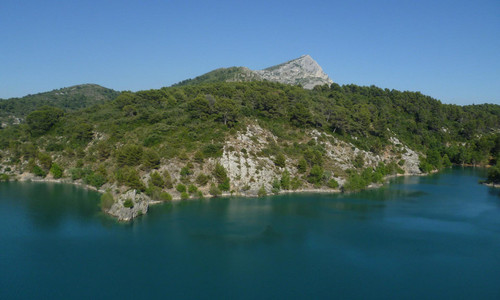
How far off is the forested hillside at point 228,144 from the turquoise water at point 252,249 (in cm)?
679

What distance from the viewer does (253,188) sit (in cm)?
6234

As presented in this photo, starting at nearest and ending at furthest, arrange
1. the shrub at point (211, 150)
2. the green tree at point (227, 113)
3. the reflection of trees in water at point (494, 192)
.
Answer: the shrub at point (211, 150) < the reflection of trees in water at point (494, 192) < the green tree at point (227, 113)

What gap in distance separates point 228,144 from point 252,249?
3359 centimetres

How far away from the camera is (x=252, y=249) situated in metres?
38.5

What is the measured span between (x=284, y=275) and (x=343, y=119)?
6355 centimetres

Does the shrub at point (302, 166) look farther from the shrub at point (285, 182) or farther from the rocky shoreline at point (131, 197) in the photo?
the shrub at point (285, 182)

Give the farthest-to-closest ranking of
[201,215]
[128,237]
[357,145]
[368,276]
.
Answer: [357,145] → [201,215] → [128,237] → [368,276]

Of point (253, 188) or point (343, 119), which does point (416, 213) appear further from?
point (343, 119)

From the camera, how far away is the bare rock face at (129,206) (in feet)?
155

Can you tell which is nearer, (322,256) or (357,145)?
(322,256)

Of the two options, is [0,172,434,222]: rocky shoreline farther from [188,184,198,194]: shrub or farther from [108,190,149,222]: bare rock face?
[188,184,198,194]: shrub

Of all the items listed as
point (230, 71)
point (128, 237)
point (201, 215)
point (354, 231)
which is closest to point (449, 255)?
point (354, 231)

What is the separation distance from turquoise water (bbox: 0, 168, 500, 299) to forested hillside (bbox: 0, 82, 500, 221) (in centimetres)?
679

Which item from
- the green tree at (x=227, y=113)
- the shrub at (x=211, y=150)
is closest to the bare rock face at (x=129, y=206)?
the shrub at (x=211, y=150)
